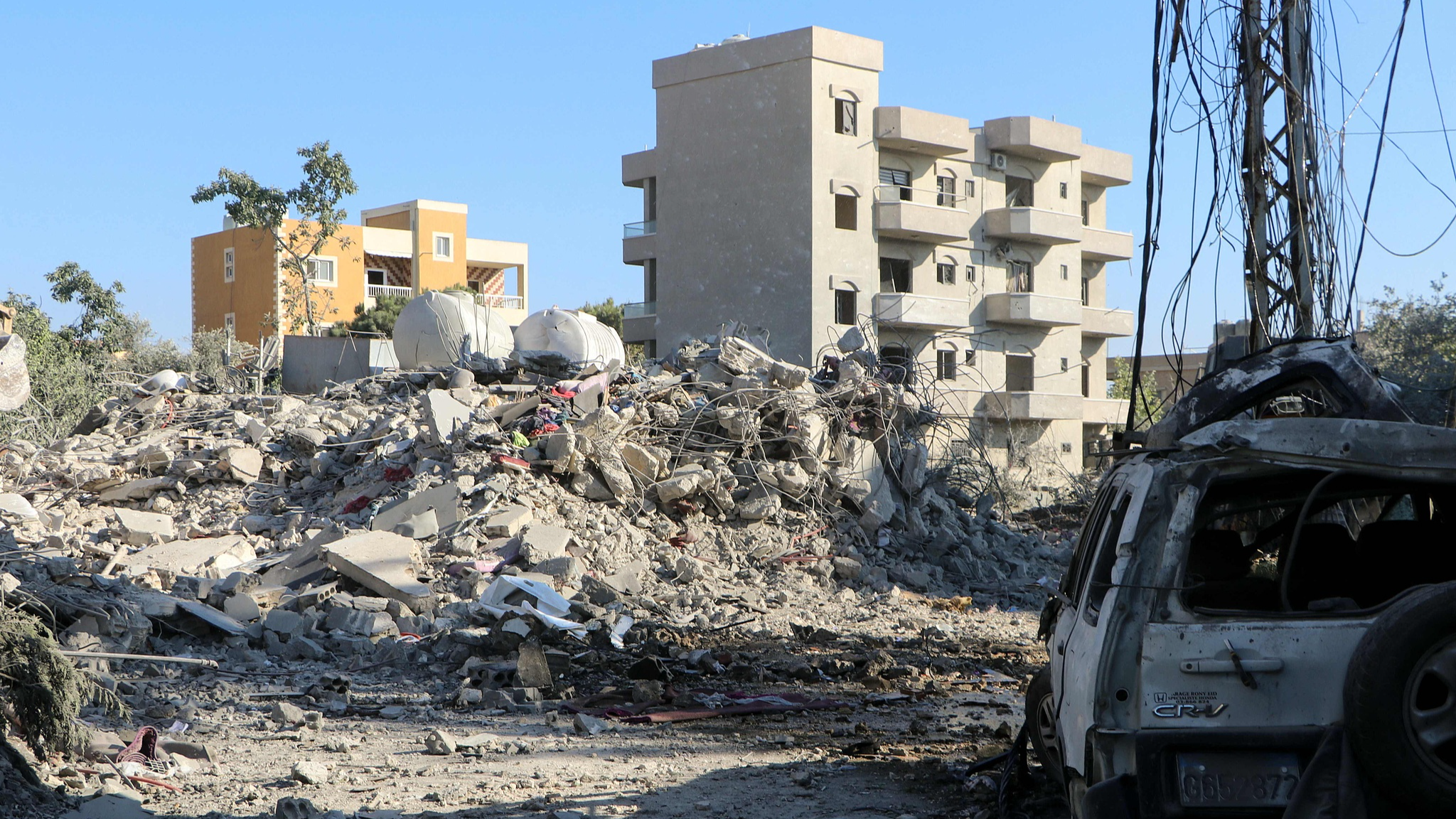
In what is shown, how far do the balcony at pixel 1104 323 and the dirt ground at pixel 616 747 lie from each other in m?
37.6

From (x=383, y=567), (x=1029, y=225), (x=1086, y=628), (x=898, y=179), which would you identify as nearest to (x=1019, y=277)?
(x=1029, y=225)

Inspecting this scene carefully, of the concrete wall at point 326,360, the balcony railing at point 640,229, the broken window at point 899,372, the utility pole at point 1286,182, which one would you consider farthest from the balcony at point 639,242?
the utility pole at point 1286,182

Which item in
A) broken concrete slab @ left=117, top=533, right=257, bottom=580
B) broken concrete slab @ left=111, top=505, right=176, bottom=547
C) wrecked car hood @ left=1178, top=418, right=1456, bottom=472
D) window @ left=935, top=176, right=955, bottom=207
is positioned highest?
window @ left=935, top=176, right=955, bottom=207

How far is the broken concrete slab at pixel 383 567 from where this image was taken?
33.4 feet

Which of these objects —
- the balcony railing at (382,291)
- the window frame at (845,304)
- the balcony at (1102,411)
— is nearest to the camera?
the window frame at (845,304)

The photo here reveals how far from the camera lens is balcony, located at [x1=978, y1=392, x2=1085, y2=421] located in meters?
39.2

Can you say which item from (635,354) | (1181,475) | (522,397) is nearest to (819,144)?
(635,354)

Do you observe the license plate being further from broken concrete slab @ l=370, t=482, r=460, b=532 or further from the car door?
broken concrete slab @ l=370, t=482, r=460, b=532

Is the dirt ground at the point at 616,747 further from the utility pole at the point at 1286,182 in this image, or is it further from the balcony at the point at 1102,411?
the balcony at the point at 1102,411

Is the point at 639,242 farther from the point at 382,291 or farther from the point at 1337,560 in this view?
the point at 1337,560

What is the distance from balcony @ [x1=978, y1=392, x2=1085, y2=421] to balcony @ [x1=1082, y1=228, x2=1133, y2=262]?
7.16 metres

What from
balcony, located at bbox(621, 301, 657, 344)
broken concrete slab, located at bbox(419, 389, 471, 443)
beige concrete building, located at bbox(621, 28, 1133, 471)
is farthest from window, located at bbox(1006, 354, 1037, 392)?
broken concrete slab, located at bbox(419, 389, 471, 443)

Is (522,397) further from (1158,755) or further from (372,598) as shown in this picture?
(1158,755)

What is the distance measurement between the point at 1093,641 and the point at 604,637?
21.2 feet
